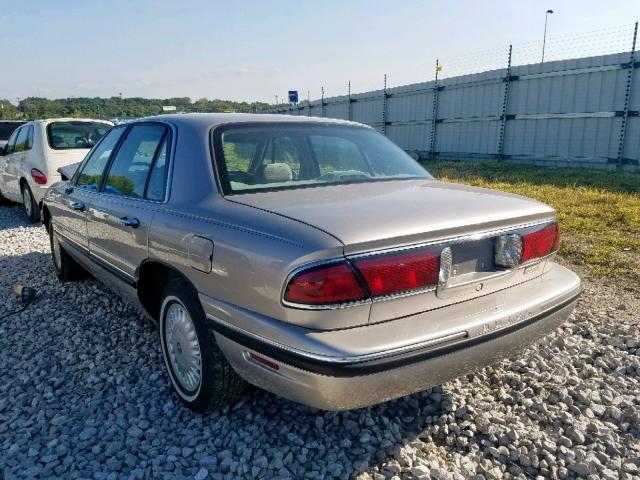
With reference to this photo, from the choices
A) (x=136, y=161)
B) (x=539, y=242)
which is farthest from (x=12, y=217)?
(x=539, y=242)

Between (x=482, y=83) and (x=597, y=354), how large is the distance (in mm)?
13085

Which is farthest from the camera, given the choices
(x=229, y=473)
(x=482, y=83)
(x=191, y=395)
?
(x=482, y=83)

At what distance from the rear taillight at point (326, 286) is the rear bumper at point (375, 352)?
4.9 inches

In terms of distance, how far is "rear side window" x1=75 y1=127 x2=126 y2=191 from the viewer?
3709mm

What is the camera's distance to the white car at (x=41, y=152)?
299 inches

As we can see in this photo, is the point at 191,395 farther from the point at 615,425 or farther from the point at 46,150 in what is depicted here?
the point at 46,150

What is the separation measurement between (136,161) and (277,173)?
1065 mm

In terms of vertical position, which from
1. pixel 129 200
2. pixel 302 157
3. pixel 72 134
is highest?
pixel 72 134

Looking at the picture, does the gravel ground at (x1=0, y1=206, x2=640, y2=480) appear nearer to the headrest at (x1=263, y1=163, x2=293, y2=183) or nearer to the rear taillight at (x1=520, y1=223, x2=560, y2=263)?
the rear taillight at (x1=520, y1=223, x2=560, y2=263)

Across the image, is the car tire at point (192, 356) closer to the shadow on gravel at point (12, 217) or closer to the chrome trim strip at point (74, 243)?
the chrome trim strip at point (74, 243)

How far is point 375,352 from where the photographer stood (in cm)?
189

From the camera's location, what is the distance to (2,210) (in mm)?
9664

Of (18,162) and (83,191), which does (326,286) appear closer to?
(83,191)

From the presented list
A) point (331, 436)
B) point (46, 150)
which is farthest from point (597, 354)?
point (46, 150)
